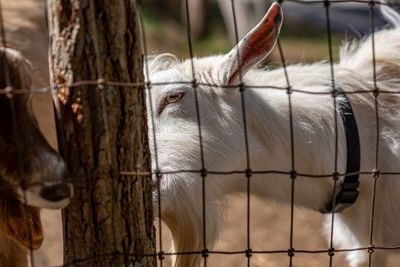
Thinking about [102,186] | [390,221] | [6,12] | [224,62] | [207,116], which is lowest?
[390,221]

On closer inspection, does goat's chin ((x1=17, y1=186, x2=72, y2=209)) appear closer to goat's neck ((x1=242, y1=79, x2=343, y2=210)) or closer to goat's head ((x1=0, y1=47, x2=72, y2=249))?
goat's head ((x1=0, y1=47, x2=72, y2=249))

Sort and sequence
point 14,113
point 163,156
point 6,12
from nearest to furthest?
point 14,113 < point 163,156 < point 6,12

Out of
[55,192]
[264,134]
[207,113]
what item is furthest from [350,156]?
[55,192]

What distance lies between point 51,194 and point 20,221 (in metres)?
0.48

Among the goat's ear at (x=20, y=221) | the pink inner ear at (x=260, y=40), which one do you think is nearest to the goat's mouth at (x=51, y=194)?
the goat's ear at (x=20, y=221)

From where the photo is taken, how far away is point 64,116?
6.92ft

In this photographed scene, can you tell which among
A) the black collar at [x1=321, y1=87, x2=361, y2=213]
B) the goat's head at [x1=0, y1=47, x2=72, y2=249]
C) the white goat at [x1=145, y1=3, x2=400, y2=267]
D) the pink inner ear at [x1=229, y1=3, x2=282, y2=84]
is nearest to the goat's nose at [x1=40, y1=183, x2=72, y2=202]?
the goat's head at [x1=0, y1=47, x2=72, y2=249]

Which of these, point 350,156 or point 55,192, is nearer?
point 55,192

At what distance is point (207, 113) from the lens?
2.88m

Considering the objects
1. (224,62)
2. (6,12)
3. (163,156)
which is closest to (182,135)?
(163,156)

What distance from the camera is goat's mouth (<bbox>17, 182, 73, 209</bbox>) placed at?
2.01 m

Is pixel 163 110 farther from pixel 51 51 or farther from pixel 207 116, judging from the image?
pixel 51 51

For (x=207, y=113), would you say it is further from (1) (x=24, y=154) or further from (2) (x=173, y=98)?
(1) (x=24, y=154)

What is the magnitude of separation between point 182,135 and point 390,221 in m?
1.22
